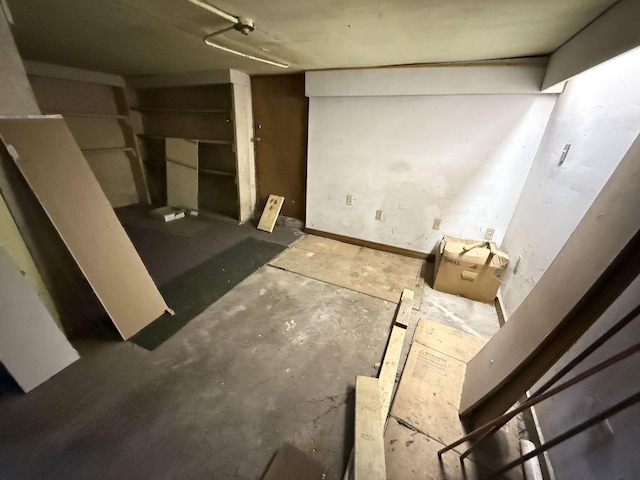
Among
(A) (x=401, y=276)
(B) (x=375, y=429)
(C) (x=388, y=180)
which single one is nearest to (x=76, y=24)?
(C) (x=388, y=180)

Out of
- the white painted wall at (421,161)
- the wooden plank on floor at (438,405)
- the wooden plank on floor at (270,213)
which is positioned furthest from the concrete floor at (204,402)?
the wooden plank on floor at (270,213)

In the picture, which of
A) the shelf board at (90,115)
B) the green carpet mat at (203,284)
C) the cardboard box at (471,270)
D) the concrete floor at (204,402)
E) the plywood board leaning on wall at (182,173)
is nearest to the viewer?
the concrete floor at (204,402)

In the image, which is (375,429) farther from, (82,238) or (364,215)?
(364,215)

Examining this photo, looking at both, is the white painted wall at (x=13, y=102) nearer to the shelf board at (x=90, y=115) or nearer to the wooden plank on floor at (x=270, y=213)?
the wooden plank on floor at (x=270, y=213)

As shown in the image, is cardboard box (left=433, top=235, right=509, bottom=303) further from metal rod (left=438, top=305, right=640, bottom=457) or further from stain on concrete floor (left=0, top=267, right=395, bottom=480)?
metal rod (left=438, top=305, right=640, bottom=457)

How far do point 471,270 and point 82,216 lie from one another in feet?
10.1

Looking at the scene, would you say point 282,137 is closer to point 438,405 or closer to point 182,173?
point 182,173

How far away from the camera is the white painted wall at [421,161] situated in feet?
7.70

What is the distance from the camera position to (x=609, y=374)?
0.91 m

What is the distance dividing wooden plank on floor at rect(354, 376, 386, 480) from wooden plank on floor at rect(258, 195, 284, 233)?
2645mm

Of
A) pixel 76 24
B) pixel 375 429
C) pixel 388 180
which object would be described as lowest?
pixel 375 429

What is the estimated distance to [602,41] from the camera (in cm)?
126

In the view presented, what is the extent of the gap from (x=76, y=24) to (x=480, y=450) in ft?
12.2

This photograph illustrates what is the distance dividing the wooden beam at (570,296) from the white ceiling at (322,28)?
39.0 inches
